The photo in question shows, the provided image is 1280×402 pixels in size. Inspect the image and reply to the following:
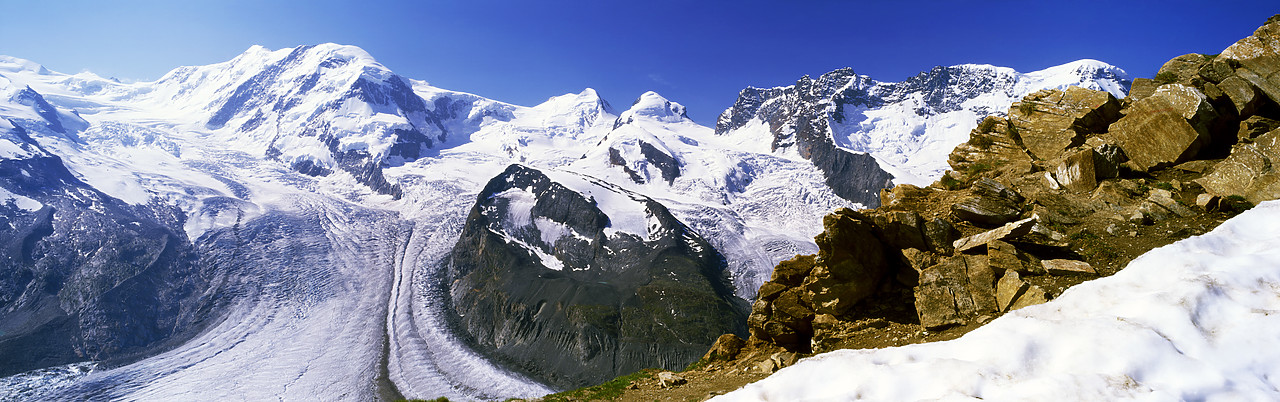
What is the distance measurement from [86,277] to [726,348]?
416 feet

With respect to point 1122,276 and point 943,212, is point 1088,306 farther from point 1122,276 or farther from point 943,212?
point 943,212

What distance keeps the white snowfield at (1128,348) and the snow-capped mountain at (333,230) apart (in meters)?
62.7

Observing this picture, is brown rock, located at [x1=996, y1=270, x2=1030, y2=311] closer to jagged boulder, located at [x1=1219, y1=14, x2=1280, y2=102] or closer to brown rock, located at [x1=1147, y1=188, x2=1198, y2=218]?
brown rock, located at [x1=1147, y1=188, x2=1198, y2=218]

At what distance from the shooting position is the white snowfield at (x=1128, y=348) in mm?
5520

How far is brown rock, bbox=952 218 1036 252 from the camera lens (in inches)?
431

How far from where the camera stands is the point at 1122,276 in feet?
25.9

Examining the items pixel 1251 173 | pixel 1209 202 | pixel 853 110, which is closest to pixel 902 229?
pixel 1209 202

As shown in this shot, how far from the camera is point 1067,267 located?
9.65 metres

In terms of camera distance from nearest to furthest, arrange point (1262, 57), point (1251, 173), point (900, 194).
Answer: point (1251, 173) → point (1262, 57) → point (900, 194)

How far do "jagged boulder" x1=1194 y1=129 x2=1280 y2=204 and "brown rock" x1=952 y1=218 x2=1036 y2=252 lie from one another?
12.9 feet

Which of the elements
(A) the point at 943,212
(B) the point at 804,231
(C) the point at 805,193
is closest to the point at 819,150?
(C) the point at 805,193

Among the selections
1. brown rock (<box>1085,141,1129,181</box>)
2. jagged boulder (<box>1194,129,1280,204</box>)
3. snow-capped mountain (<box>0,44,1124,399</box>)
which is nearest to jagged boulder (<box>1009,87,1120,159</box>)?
brown rock (<box>1085,141,1129,181</box>)

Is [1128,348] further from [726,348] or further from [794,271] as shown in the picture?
[726,348]

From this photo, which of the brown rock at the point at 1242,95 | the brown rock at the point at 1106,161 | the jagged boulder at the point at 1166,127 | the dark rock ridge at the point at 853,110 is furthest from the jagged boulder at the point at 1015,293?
the dark rock ridge at the point at 853,110
